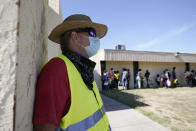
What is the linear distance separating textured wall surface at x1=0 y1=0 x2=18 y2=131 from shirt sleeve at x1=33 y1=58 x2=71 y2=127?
0.25 m

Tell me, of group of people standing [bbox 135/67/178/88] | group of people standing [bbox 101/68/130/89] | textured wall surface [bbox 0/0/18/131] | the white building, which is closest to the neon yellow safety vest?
textured wall surface [bbox 0/0/18/131]

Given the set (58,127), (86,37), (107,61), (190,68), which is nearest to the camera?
(58,127)

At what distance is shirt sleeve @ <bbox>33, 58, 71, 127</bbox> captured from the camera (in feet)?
2.55

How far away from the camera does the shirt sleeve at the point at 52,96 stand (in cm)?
78

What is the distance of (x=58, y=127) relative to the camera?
875 millimetres

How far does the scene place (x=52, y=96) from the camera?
31.6 inches

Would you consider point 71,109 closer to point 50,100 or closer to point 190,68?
point 50,100

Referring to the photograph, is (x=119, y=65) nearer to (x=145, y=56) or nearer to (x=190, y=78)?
(x=145, y=56)

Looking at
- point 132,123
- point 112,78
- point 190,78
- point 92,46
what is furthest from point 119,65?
point 92,46

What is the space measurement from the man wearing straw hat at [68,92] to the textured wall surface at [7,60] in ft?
0.88

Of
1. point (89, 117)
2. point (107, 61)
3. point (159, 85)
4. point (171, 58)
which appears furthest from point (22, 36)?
point (171, 58)

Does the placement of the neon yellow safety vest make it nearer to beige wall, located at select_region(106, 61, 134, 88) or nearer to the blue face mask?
the blue face mask

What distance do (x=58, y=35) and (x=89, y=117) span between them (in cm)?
90

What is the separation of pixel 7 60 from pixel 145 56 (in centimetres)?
1557
